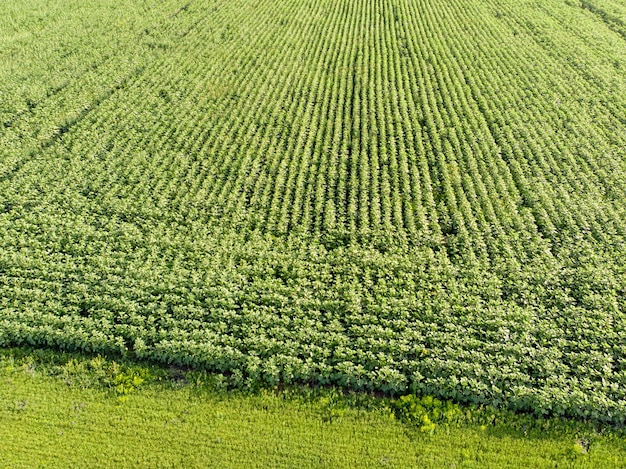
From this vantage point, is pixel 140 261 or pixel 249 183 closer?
pixel 140 261

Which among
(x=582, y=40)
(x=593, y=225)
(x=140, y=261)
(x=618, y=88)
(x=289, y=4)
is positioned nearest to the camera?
(x=140, y=261)

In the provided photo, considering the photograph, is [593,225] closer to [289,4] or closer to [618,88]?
[618,88]

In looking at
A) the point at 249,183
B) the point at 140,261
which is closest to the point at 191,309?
Result: the point at 140,261

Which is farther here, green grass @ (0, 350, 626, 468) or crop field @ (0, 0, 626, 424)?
crop field @ (0, 0, 626, 424)

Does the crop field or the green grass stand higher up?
the crop field

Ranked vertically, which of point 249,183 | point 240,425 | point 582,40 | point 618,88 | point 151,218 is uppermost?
point 582,40

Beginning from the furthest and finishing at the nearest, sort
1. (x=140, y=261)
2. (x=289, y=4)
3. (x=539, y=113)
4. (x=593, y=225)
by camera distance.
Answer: (x=289, y=4) → (x=539, y=113) → (x=593, y=225) → (x=140, y=261)
